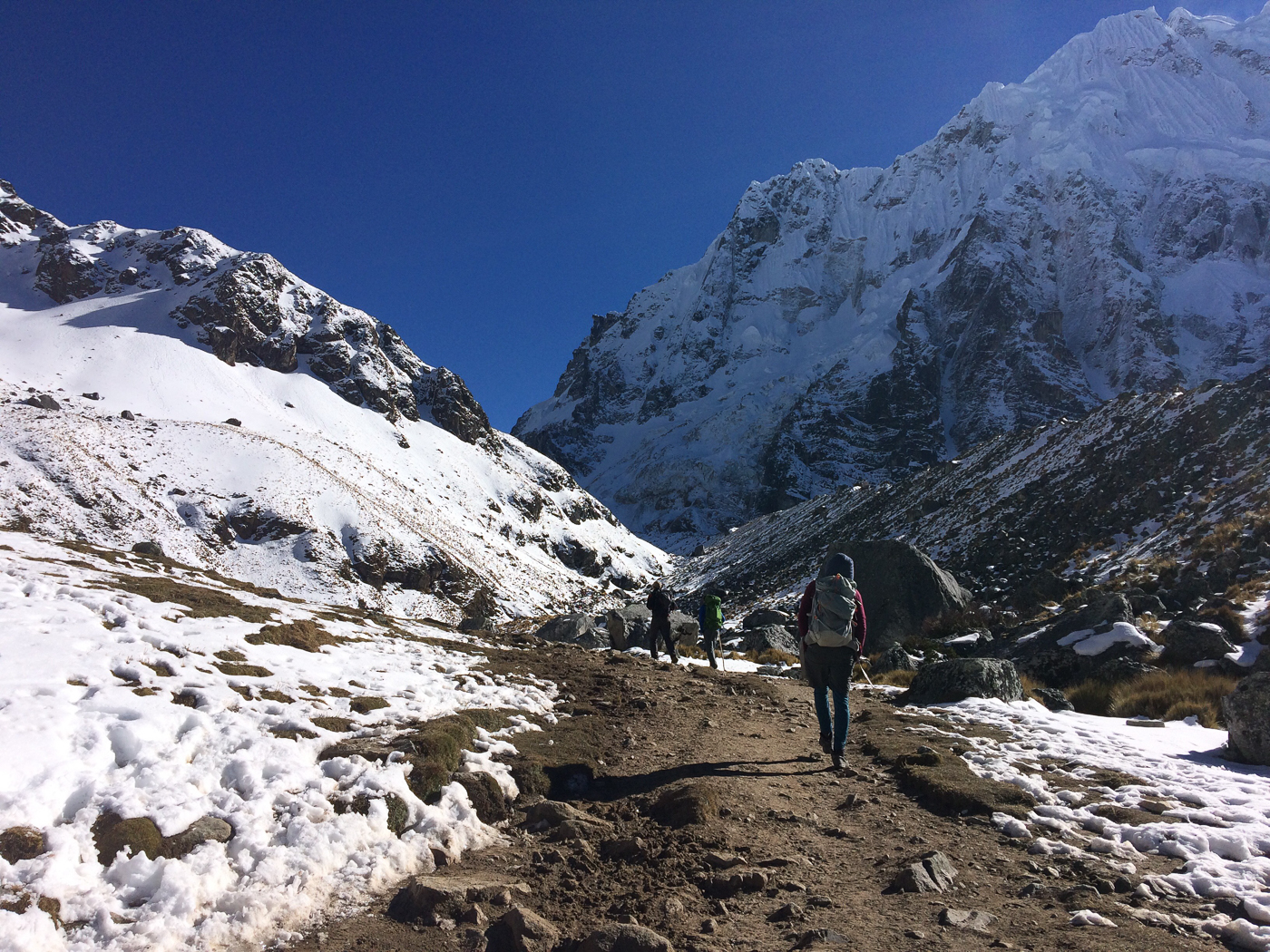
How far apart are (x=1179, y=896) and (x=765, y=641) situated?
18775mm

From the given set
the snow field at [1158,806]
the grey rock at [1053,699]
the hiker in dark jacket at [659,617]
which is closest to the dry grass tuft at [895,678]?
the grey rock at [1053,699]

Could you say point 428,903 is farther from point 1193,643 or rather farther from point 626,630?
point 626,630

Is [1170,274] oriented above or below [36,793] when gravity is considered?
above

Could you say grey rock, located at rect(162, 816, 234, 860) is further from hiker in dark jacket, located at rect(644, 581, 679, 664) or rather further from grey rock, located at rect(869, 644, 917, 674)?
grey rock, located at rect(869, 644, 917, 674)

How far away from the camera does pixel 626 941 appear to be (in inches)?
147

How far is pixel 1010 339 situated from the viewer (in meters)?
160

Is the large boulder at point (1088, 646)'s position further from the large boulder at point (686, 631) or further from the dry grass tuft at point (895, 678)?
the large boulder at point (686, 631)

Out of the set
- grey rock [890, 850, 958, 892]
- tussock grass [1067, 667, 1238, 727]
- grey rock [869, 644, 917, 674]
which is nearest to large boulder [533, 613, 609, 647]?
grey rock [869, 644, 917, 674]

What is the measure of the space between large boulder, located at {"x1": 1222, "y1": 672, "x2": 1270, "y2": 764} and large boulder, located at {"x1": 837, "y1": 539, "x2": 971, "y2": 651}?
14.3m

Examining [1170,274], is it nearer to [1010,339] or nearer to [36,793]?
[1010,339]

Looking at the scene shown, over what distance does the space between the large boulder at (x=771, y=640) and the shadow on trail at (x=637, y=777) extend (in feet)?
48.7

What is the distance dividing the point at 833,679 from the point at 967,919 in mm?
3815

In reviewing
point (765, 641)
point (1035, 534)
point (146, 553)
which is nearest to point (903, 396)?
point (1035, 534)

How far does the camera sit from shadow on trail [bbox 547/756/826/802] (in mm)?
6637
